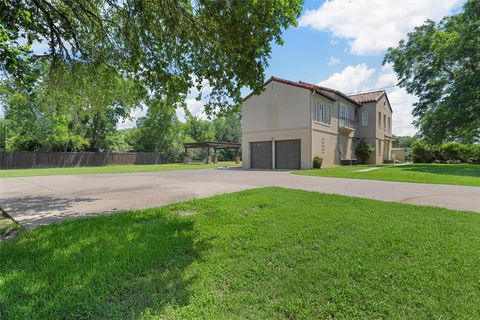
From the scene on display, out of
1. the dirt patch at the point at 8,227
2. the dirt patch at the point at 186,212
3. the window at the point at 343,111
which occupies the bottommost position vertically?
the dirt patch at the point at 8,227

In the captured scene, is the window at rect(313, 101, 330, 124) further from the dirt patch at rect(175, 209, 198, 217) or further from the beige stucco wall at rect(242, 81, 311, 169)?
the dirt patch at rect(175, 209, 198, 217)

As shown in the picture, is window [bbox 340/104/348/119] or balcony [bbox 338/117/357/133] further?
window [bbox 340/104/348/119]

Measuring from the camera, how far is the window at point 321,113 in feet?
67.8

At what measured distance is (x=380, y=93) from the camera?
28.3 metres

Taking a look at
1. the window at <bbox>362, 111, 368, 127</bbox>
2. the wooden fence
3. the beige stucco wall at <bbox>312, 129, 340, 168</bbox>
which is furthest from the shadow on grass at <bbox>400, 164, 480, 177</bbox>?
the wooden fence

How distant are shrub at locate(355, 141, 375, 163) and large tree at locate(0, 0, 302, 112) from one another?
898 inches

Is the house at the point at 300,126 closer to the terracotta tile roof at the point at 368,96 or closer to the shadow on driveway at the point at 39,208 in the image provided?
the terracotta tile roof at the point at 368,96

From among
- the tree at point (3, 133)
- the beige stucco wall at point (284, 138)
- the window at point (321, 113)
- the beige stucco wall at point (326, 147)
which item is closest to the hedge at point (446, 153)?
the beige stucco wall at point (326, 147)

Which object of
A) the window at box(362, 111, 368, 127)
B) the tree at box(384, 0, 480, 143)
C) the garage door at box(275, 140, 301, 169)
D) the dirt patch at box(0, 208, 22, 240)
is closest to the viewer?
the dirt patch at box(0, 208, 22, 240)

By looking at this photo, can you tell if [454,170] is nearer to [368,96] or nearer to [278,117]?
[278,117]

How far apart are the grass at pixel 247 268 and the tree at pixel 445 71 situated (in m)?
19.2

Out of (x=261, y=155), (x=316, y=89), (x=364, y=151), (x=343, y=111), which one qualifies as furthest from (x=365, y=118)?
→ (x=261, y=155)

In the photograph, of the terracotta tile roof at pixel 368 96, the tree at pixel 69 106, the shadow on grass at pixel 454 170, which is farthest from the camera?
the terracotta tile roof at pixel 368 96

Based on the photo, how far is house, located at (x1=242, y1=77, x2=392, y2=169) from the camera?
20422mm
